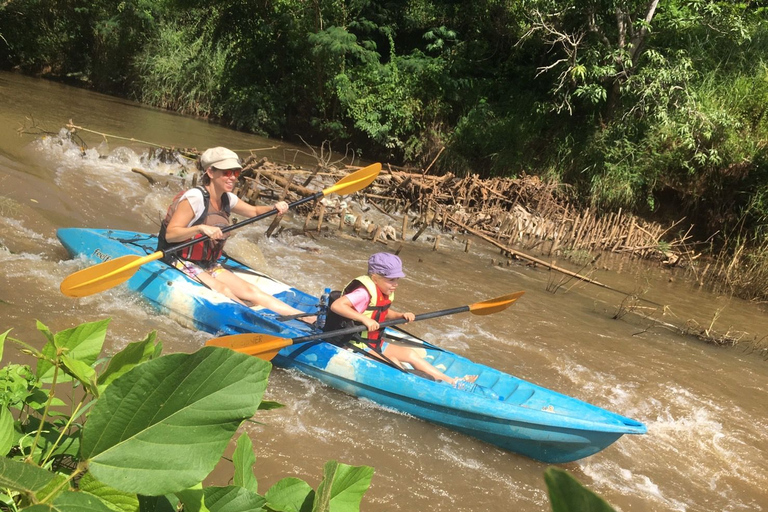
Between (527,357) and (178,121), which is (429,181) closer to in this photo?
(527,357)

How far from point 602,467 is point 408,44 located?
16777 millimetres

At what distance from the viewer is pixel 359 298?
483 centimetres

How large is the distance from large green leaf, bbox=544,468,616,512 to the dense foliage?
12429 millimetres

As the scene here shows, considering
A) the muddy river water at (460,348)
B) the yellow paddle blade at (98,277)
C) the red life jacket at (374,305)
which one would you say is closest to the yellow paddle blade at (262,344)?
the muddy river water at (460,348)

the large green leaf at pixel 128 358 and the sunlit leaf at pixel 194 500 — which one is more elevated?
the large green leaf at pixel 128 358

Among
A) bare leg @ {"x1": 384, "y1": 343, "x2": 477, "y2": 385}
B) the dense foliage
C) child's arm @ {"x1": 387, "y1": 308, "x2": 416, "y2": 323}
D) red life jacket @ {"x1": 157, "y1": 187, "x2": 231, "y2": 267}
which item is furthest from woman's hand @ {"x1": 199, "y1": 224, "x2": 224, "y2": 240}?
the dense foliage

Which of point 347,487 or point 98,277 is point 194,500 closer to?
point 347,487

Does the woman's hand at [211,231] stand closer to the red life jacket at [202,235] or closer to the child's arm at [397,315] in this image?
the red life jacket at [202,235]

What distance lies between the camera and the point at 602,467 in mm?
4516

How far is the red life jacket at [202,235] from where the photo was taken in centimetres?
536

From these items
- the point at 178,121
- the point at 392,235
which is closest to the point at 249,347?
the point at 392,235

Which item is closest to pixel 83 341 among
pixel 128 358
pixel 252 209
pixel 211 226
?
pixel 128 358

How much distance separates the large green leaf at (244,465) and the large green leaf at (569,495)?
477 mm

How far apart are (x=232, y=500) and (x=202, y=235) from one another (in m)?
5.09
